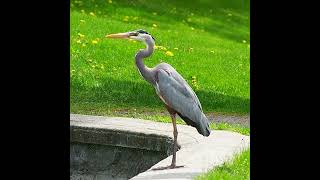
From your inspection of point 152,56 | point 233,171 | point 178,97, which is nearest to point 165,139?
point 178,97

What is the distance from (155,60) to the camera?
53.4 ft

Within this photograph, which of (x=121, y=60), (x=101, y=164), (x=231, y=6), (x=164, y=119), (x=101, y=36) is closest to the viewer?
(x=101, y=164)

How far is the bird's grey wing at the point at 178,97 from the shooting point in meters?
8.84

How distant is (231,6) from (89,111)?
47.5 feet

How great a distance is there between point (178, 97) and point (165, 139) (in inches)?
66.1

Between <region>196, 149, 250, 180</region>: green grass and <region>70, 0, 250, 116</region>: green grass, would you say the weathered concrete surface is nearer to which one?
<region>196, 149, 250, 180</region>: green grass

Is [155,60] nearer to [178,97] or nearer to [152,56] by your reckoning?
[152,56]

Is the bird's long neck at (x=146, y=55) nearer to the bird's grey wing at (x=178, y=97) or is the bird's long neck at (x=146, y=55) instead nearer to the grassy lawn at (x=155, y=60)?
the bird's grey wing at (x=178, y=97)

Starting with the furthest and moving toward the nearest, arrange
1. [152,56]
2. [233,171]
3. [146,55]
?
[152,56]
[146,55]
[233,171]

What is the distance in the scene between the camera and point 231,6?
26.8 metres

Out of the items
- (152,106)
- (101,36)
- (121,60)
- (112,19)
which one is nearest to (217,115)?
(152,106)

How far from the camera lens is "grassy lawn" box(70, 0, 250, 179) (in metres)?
13.6

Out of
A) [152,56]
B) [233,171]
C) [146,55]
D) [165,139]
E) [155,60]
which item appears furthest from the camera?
[152,56]
